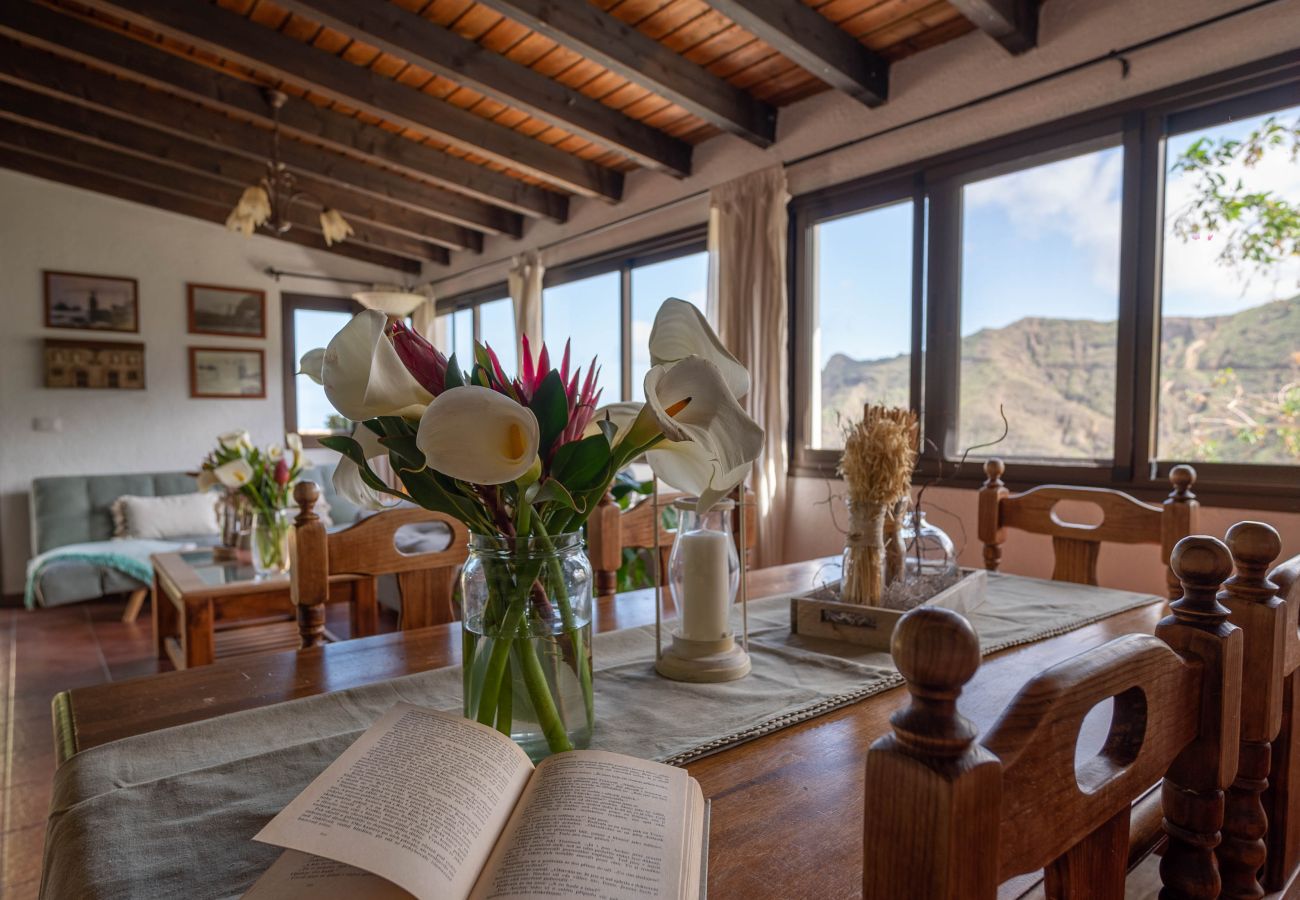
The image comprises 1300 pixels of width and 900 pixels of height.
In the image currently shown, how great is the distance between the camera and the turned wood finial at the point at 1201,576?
53 centimetres

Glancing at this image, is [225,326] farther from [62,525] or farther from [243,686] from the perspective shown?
[243,686]

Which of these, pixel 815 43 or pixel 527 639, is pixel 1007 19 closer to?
pixel 815 43

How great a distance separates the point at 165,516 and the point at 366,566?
4.46 metres

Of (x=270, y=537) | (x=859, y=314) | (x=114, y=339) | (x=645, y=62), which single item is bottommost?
(x=270, y=537)

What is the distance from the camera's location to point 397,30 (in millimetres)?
2992

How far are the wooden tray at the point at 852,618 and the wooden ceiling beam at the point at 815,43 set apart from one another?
2.12m

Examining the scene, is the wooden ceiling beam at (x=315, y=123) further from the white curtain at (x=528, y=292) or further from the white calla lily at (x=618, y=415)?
the white calla lily at (x=618, y=415)

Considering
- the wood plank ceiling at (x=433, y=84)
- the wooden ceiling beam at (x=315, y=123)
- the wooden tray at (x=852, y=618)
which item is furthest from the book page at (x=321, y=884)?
the wooden ceiling beam at (x=315, y=123)

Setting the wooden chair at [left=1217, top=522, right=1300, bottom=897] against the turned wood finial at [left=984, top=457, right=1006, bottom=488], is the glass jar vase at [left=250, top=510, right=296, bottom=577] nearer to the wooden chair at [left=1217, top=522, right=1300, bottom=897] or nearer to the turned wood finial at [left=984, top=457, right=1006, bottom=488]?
the turned wood finial at [left=984, top=457, right=1006, bottom=488]

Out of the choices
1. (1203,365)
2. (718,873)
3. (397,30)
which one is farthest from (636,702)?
(397,30)

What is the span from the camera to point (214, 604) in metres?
2.32

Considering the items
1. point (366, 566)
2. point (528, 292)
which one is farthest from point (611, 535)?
point (528, 292)

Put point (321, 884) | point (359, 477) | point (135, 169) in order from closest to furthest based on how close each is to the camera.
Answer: point (321, 884) < point (359, 477) < point (135, 169)

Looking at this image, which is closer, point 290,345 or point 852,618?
Result: point 852,618
